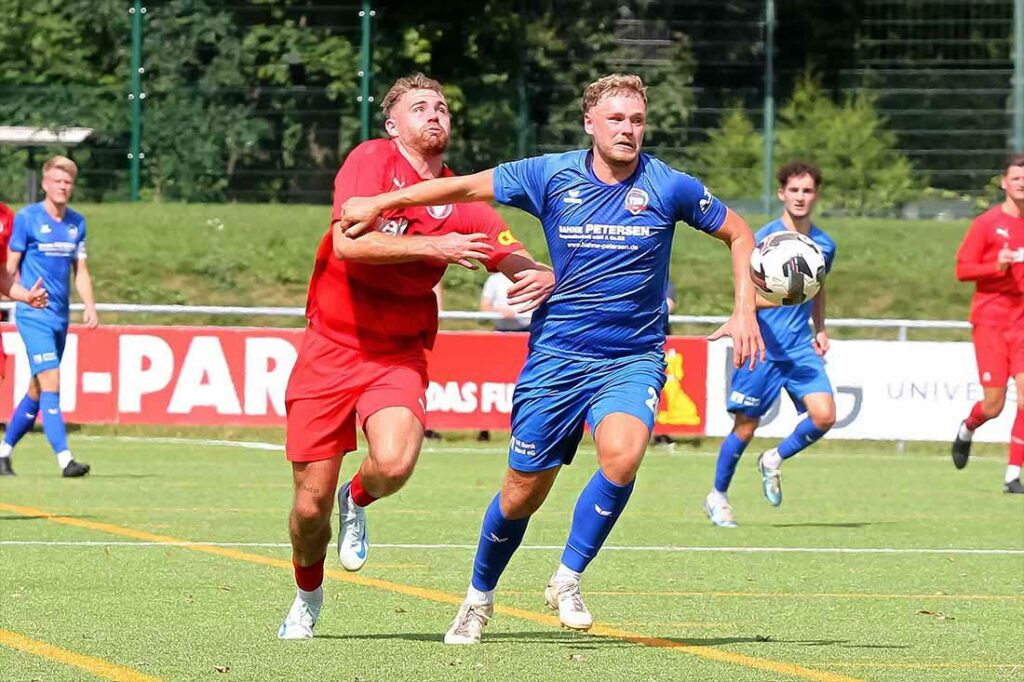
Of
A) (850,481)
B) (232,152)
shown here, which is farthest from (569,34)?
(850,481)

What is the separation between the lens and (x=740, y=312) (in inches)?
283

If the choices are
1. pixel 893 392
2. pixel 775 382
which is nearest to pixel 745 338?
pixel 775 382

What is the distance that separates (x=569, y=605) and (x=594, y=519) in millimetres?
361

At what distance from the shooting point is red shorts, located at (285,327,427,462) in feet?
24.4

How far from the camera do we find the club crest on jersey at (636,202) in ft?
24.4

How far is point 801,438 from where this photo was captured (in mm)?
13062

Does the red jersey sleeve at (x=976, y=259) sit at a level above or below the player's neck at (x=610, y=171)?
below

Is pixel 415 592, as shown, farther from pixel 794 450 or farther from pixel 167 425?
pixel 167 425

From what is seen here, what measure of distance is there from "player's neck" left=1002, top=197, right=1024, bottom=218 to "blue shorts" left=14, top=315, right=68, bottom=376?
23.5 feet

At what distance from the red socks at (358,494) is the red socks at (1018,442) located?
328 inches

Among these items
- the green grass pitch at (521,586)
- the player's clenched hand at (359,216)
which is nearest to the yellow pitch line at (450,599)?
the green grass pitch at (521,586)

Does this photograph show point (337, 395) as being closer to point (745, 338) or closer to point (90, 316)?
point (745, 338)

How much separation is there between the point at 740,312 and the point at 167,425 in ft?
43.6

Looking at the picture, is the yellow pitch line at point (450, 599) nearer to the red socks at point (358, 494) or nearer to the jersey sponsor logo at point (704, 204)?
the red socks at point (358, 494)
